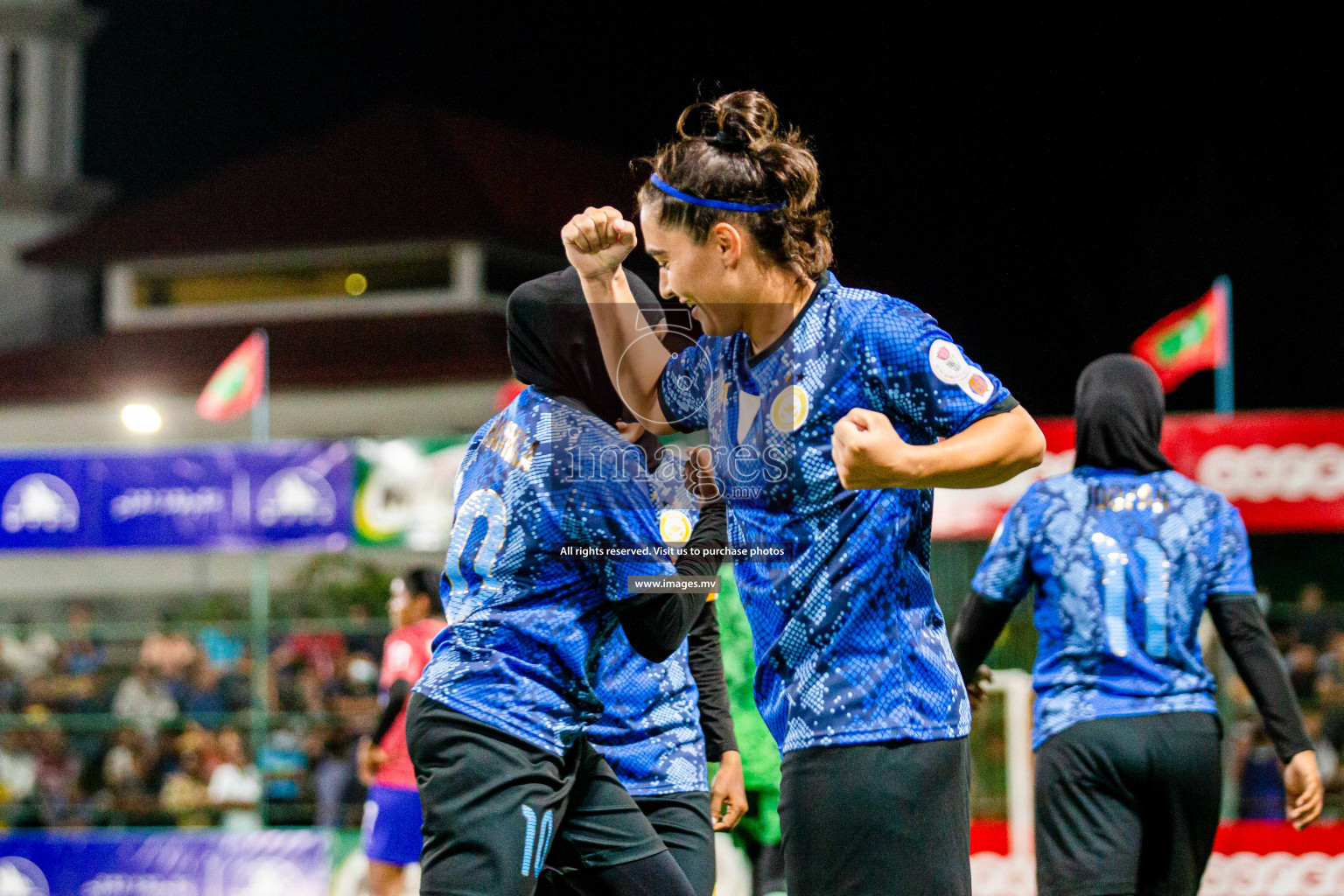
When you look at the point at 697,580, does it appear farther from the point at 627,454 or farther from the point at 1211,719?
the point at 1211,719

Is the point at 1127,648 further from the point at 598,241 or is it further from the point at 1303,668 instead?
the point at 1303,668

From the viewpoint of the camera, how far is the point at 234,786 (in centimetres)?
960

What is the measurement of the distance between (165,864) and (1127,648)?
6.41 metres

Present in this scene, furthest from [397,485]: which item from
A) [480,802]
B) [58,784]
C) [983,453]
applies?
[983,453]

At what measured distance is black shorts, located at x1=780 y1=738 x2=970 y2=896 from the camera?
7.16 feet

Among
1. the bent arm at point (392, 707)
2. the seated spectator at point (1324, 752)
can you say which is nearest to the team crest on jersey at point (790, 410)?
the bent arm at point (392, 707)

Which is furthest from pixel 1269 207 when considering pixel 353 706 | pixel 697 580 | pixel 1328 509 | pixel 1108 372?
pixel 697 580

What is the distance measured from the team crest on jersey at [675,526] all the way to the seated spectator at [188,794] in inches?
265

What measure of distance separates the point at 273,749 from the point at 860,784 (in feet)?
22.6

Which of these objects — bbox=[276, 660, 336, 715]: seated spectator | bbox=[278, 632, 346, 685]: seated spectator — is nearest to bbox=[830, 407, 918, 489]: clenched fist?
bbox=[278, 632, 346, 685]: seated spectator

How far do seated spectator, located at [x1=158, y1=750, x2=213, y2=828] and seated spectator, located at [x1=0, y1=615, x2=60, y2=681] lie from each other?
1.58m

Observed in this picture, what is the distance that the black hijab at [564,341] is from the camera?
274 centimetres

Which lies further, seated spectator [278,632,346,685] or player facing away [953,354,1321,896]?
seated spectator [278,632,346,685]

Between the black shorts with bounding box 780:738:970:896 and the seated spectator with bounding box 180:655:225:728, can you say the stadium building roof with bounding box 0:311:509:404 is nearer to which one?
the seated spectator with bounding box 180:655:225:728
